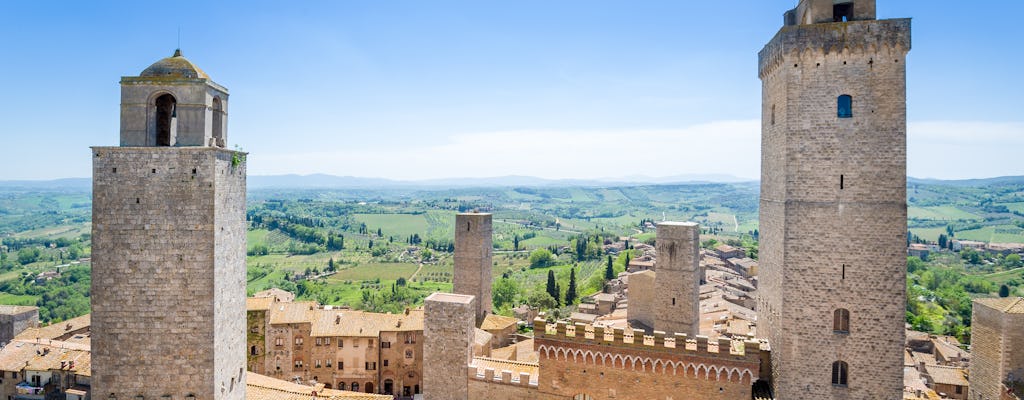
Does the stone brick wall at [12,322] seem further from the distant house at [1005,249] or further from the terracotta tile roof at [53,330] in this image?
the distant house at [1005,249]

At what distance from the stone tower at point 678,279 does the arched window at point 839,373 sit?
359 inches

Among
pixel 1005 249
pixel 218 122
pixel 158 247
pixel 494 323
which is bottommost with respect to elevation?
pixel 1005 249

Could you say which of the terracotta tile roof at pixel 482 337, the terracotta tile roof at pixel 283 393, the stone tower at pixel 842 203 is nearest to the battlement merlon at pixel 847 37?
the stone tower at pixel 842 203

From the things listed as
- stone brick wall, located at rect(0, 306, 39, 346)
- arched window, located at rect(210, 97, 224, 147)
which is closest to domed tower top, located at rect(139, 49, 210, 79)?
arched window, located at rect(210, 97, 224, 147)

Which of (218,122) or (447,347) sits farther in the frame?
(447,347)

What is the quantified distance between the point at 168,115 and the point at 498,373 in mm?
14205

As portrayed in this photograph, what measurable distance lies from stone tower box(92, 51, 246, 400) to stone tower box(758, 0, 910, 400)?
52.6ft

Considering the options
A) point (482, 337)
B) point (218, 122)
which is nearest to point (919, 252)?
point (482, 337)

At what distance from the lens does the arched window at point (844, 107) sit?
17266 mm

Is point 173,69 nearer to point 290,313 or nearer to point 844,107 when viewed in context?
point 844,107

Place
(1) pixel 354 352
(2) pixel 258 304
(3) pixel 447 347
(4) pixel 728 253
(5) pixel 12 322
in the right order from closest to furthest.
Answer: (3) pixel 447 347
(2) pixel 258 304
(1) pixel 354 352
(5) pixel 12 322
(4) pixel 728 253

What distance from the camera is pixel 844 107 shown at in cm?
1731

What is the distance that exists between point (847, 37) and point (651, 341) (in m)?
11.2

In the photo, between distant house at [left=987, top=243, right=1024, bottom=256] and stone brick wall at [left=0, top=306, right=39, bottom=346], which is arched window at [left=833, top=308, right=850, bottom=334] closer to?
stone brick wall at [left=0, top=306, right=39, bottom=346]
